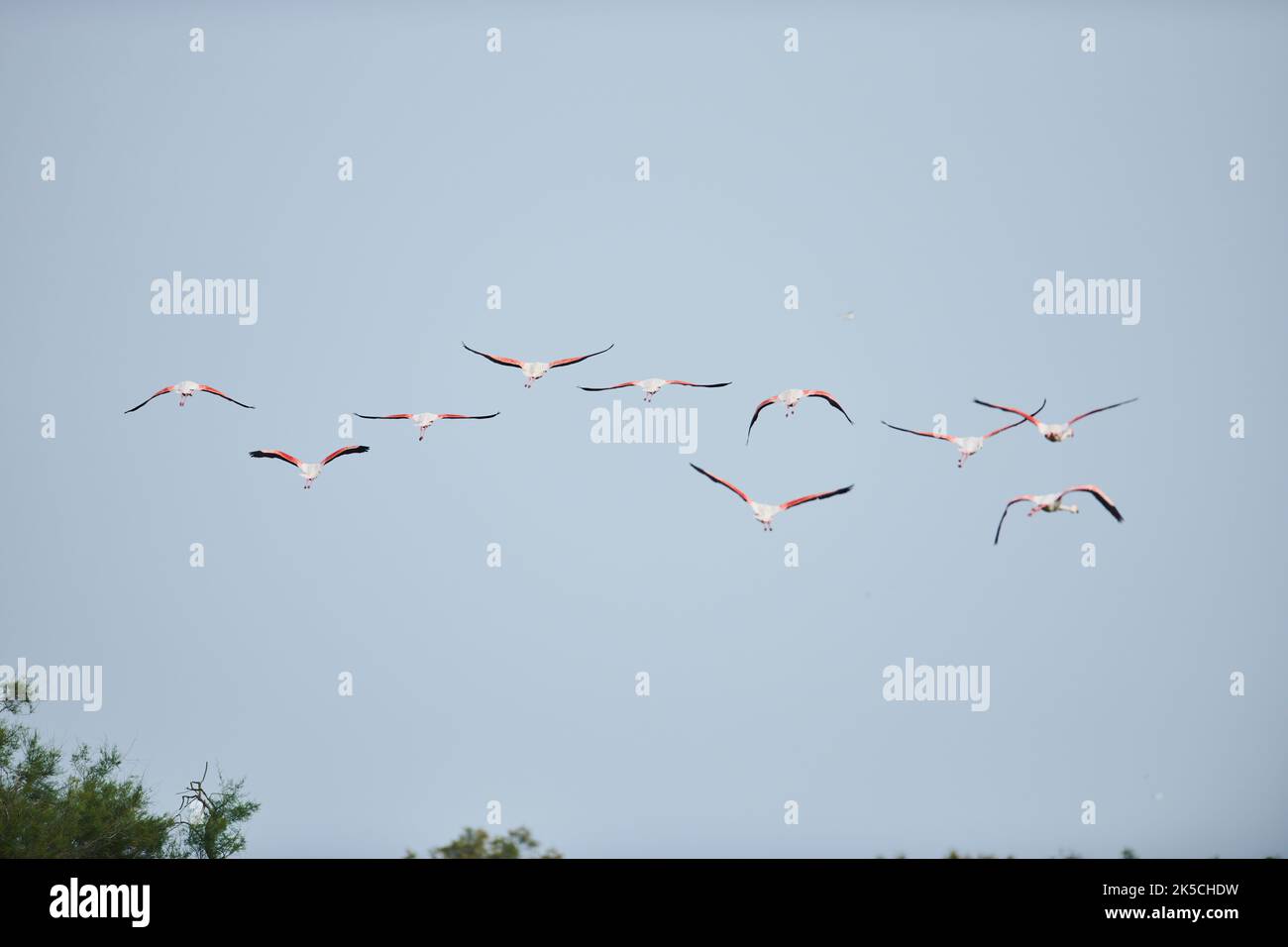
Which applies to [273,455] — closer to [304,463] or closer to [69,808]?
[304,463]

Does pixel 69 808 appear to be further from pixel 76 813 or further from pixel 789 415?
pixel 789 415

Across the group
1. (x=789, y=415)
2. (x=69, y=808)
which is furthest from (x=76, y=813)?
(x=789, y=415)

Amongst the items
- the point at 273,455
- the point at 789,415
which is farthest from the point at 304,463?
the point at 789,415

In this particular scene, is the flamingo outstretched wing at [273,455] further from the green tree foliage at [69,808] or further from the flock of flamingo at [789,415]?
the green tree foliage at [69,808]

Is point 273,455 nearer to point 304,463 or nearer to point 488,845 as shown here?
point 304,463

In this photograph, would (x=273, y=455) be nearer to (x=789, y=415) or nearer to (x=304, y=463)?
(x=304, y=463)

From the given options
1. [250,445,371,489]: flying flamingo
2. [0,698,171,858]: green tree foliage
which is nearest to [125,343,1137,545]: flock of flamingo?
[250,445,371,489]: flying flamingo

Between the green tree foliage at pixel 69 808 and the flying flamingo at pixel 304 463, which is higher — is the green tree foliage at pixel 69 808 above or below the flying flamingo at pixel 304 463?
below

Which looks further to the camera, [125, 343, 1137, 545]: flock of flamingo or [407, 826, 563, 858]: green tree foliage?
[407, 826, 563, 858]: green tree foliage

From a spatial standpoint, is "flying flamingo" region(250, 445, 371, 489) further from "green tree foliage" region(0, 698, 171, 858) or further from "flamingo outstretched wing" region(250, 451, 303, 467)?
"green tree foliage" region(0, 698, 171, 858)

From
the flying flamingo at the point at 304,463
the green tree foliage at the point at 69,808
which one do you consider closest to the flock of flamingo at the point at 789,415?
the flying flamingo at the point at 304,463

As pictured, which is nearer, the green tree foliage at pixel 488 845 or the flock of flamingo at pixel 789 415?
the flock of flamingo at pixel 789 415
